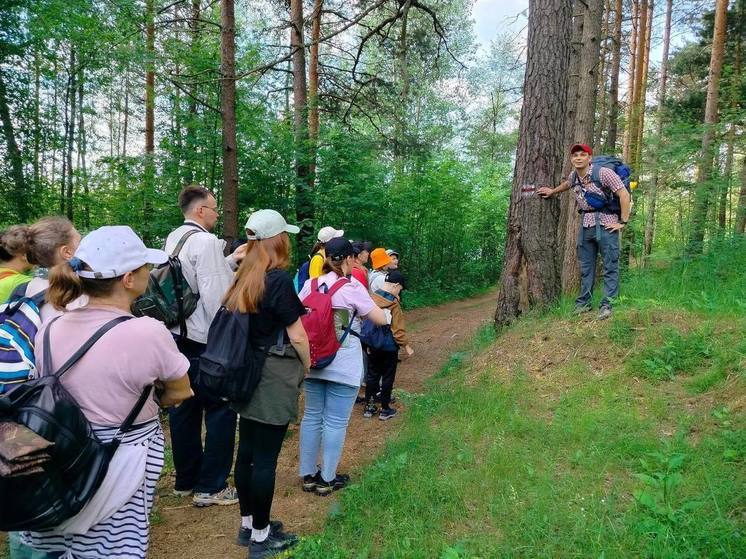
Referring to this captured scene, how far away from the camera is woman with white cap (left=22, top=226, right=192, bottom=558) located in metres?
1.79

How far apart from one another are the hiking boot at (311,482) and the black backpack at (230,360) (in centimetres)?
143

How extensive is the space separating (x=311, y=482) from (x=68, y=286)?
2.64 metres

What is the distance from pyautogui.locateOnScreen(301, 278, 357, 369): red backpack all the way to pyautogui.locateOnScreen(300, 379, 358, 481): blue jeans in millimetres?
252

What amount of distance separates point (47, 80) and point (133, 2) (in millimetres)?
3005

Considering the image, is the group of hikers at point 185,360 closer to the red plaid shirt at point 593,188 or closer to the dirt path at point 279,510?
the dirt path at point 279,510

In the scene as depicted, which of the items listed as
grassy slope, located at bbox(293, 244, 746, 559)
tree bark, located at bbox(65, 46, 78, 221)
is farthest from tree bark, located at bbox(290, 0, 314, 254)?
grassy slope, located at bbox(293, 244, 746, 559)

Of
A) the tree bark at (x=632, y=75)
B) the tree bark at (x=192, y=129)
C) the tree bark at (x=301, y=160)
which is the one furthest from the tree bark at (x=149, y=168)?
the tree bark at (x=632, y=75)

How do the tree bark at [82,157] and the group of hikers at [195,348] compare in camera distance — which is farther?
the tree bark at [82,157]

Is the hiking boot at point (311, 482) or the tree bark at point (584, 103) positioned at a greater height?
the tree bark at point (584, 103)

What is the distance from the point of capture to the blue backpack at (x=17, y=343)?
6.04 feet

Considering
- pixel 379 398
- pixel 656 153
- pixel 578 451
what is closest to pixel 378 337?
pixel 379 398

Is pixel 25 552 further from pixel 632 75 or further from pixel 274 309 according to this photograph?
pixel 632 75

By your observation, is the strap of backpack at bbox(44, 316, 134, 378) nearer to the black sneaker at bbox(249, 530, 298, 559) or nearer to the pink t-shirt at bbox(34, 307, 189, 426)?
the pink t-shirt at bbox(34, 307, 189, 426)

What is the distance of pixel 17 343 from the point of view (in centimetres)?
190
